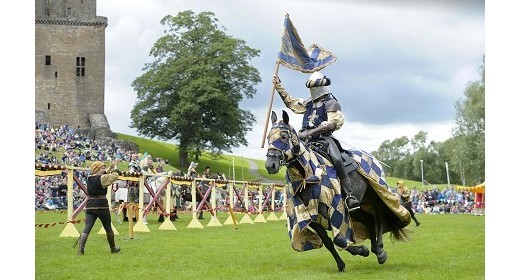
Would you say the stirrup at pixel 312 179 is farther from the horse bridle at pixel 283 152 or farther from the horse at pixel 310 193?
the horse bridle at pixel 283 152

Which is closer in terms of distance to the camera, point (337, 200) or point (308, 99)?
point (337, 200)

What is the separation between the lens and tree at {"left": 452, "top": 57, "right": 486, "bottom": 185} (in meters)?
43.2

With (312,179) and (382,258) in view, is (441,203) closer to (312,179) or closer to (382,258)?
(382,258)

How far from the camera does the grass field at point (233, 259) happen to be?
36.2 ft

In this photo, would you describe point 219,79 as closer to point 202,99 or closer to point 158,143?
point 202,99

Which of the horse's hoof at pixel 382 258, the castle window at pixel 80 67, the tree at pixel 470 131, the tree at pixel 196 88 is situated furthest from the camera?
the castle window at pixel 80 67

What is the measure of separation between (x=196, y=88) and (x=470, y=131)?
20923 millimetres

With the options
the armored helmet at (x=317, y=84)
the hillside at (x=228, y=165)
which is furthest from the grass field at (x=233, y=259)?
the hillside at (x=228, y=165)

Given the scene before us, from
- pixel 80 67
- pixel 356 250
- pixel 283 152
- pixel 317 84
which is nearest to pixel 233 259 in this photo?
pixel 356 250

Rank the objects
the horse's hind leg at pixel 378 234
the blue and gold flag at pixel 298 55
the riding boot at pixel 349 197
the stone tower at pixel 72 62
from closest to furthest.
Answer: the riding boot at pixel 349 197, the blue and gold flag at pixel 298 55, the horse's hind leg at pixel 378 234, the stone tower at pixel 72 62

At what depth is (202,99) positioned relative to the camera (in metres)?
57.9

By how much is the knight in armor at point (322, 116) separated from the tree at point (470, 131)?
30.8 meters

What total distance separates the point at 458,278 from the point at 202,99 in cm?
4805
